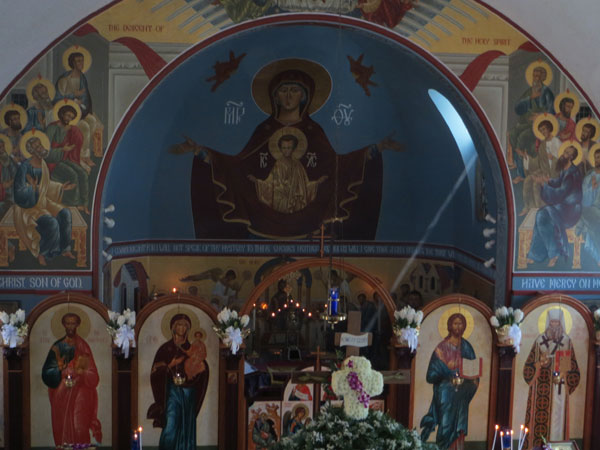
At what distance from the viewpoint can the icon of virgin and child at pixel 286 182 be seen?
1625cm

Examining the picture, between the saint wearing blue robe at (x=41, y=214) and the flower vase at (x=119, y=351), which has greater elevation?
the saint wearing blue robe at (x=41, y=214)

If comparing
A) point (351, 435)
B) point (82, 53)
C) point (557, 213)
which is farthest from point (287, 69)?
point (351, 435)

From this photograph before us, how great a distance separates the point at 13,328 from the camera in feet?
38.5

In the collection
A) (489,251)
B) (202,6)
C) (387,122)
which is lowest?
(489,251)

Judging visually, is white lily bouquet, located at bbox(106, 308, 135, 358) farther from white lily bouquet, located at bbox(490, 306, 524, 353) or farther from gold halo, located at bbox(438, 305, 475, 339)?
white lily bouquet, located at bbox(490, 306, 524, 353)

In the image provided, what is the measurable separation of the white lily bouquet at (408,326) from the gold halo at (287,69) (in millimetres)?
5284

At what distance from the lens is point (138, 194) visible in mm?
16047

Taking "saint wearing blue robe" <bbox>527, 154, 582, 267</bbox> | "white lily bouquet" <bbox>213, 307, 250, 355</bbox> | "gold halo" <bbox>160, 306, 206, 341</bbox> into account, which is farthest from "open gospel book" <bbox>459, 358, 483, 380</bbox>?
"gold halo" <bbox>160, 306, 206, 341</bbox>

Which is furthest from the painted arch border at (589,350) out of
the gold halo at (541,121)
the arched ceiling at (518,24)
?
the arched ceiling at (518,24)

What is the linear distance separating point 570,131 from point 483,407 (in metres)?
4.73

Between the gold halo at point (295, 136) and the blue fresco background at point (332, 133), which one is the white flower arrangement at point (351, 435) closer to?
the blue fresco background at point (332, 133)

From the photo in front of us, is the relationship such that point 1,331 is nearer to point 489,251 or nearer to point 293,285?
point 293,285

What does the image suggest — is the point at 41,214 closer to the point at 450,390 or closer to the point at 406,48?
the point at 406,48

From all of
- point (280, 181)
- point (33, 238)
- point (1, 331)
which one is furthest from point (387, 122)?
point (1, 331)
